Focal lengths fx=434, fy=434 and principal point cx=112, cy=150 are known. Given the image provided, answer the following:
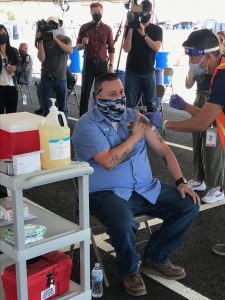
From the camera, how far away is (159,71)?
7660mm

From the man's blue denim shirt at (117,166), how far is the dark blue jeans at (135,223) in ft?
0.16

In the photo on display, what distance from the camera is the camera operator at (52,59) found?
232 inches

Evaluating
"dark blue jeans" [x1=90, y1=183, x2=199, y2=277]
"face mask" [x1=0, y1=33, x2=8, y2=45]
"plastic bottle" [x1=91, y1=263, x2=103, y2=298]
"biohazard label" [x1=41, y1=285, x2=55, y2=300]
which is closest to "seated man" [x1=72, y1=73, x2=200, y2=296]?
"dark blue jeans" [x1=90, y1=183, x2=199, y2=277]

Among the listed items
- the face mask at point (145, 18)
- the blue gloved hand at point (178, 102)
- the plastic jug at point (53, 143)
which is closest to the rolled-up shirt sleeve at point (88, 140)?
the plastic jug at point (53, 143)

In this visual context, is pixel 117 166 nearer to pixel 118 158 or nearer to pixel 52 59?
pixel 118 158

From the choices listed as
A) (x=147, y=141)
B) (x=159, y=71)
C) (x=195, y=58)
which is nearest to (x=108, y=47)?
(x=159, y=71)

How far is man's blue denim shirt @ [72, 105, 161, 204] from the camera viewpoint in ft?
8.45

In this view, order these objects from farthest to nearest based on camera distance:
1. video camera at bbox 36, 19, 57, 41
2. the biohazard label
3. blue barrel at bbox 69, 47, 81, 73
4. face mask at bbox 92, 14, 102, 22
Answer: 1. blue barrel at bbox 69, 47, 81, 73
2. face mask at bbox 92, 14, 102, 22
3. video camera at bbox 36, 19, 57, 41
4. the biohazard label

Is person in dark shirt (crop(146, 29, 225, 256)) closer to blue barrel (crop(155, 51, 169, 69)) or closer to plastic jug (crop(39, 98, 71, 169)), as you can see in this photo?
plastic jug (crop(39, 98, 71, 169))

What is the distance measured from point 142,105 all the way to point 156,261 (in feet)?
11.7

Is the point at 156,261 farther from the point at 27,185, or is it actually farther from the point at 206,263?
the point at 27,185

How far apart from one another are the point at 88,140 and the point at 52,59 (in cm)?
368

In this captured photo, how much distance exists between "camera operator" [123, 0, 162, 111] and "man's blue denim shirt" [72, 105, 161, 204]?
2.99 m

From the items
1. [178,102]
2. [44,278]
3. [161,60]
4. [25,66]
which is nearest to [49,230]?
[44,278]
